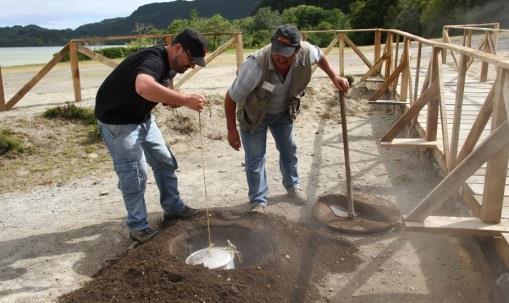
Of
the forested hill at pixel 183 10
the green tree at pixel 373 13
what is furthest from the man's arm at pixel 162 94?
the forested hill at pixel 183 10

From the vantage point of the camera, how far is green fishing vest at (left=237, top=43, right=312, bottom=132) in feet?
13.7

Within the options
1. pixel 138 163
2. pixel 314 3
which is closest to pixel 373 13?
pixel 314 3

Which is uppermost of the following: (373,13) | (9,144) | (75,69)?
(373,13)

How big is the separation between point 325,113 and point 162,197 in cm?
580

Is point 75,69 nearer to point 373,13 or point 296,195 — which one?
point 296,195

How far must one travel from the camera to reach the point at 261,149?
470 centimetres

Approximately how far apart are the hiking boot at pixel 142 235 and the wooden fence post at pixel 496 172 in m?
2.70

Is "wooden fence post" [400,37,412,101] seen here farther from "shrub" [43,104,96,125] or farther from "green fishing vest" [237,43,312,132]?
"shrub" [43,104,96,125]

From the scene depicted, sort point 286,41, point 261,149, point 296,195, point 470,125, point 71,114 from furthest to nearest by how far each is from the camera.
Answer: point 71,114
point 470,125
point 296,195
point 261,149
point 286,41

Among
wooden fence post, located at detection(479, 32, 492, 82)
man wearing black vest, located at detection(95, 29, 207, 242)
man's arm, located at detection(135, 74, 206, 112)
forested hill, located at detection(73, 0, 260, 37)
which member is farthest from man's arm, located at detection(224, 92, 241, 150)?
forested hill, located at detection(73, 0, 260, 37)

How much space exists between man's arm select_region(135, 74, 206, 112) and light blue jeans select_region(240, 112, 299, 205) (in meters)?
1.29

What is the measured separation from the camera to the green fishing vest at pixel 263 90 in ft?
13.7

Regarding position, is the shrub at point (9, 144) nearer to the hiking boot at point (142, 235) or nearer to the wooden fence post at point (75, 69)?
the wooden fence post at point (75, 69)

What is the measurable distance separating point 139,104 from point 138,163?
1.65 feet
